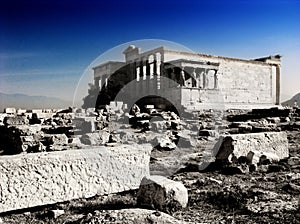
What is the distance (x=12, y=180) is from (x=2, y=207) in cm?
30

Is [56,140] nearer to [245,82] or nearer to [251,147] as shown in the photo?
[251,147]

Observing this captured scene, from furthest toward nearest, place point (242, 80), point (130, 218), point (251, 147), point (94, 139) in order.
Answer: point (242, 80), point (94, 139), point (251, 147), point (130, 218)

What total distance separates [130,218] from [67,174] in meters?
1.58

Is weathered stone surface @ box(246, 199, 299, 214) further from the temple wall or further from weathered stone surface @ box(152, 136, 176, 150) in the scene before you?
the temple wall

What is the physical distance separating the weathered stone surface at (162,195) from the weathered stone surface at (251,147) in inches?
91.9

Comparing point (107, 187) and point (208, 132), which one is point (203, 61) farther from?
point (107, 187)

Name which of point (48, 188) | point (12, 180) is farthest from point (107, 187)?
point (12, 180)

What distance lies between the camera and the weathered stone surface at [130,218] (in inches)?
103

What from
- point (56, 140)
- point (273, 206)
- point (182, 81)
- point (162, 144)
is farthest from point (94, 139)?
point (182, 81)

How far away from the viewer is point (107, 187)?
14.1 feet

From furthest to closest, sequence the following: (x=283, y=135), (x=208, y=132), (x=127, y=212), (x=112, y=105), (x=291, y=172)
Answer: (x=112, y=105), (x=208, y=132), (x=283, y=135), (x=291, y=172), (x=127, y=212)

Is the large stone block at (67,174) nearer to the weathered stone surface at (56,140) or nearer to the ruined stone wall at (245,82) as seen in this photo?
the weathered stone surface at (56,140)

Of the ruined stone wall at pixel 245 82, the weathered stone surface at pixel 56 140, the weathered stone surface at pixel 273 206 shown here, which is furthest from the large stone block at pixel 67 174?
the ruined stone wall at pixel 245 82

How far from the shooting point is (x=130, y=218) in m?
2.66
